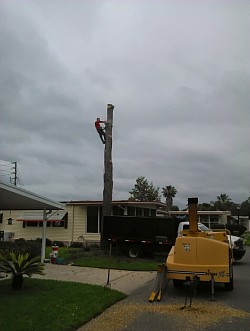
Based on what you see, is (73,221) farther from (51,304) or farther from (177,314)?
(177,314)

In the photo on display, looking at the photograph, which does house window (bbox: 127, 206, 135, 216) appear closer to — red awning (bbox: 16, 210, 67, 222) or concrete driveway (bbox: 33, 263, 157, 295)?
red awning (bbox: 16, 210, 67, 222)

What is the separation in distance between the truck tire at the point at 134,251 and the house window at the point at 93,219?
7577 millimetres

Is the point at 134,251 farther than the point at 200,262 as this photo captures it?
Yes

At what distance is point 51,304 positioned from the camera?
8484mm

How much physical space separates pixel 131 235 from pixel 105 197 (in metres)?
2.70

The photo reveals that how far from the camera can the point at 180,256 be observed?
34.2 ft

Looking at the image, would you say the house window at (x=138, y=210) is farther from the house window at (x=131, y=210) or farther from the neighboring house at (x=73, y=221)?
the house window at (x=131, y=210)

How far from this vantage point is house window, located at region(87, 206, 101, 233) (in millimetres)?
27462

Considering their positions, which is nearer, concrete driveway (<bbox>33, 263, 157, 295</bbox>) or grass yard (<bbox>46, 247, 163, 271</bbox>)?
concrete driveway (<bbox>33, 263, 157, 295</bbox>)

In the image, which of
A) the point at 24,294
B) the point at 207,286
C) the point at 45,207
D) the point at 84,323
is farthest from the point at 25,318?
the point at 45,207

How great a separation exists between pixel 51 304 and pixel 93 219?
19.2 metres

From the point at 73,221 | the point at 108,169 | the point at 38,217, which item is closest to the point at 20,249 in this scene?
the point at 108,169

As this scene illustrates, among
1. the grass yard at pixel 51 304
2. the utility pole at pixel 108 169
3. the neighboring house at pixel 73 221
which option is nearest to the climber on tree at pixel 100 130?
the utility pole at pixel 108 169

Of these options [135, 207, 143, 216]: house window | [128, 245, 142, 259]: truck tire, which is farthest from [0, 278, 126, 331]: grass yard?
[135, 207, 143, 216]: house window
